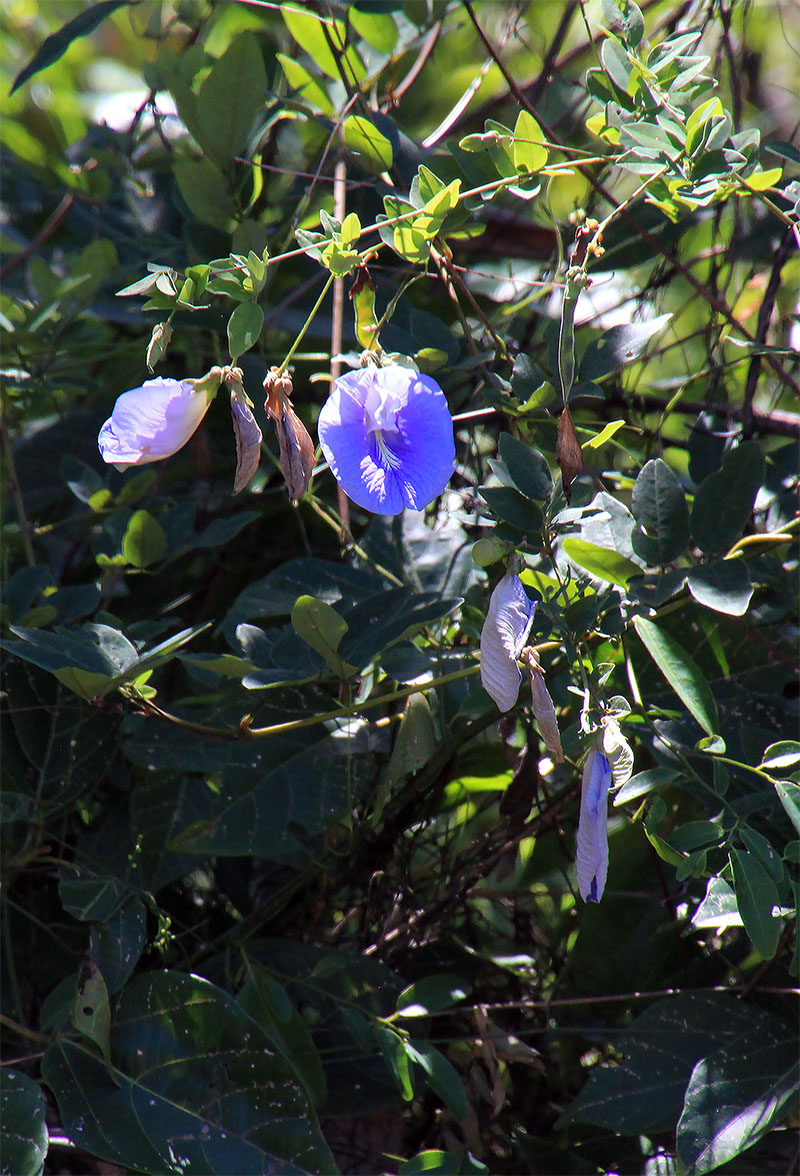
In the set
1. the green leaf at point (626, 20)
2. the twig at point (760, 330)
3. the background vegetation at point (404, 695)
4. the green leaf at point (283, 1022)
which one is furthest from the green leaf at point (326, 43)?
the green leaf at point (283, 1022)

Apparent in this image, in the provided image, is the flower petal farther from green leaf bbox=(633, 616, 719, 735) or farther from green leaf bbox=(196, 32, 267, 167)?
green leaf bbox=(196, 32, 267, 167)

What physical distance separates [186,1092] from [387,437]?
513 millimetres

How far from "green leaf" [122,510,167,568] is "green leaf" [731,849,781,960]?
1.67 feet

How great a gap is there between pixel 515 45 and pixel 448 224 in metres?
0.86

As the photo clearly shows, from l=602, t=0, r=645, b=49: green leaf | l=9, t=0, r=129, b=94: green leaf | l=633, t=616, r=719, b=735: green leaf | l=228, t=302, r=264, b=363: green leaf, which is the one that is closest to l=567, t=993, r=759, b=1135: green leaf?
l=633, t=616, r=719, b=735: green leaf

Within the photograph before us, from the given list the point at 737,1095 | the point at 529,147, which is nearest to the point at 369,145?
the point at 529,147

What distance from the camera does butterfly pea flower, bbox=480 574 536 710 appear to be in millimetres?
553

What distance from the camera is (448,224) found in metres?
0.68

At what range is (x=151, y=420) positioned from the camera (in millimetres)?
548

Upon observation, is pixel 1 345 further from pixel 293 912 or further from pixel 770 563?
pixel 770 563

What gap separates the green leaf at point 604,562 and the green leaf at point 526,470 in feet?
0.25

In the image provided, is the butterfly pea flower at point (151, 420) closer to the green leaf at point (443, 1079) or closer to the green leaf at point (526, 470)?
the green leaf at point (526, 470)

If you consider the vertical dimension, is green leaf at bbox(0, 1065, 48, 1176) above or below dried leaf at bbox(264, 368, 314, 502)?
below

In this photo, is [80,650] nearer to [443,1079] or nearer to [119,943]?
[119,943]
